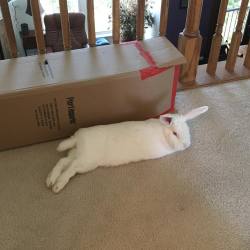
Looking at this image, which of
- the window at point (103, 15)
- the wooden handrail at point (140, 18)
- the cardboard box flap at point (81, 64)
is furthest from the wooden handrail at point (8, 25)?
the window at point (103, 15)

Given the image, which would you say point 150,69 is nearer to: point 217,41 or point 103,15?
point 217,41

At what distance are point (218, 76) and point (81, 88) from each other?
0.87 meters

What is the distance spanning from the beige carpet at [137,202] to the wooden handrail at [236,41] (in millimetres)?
521

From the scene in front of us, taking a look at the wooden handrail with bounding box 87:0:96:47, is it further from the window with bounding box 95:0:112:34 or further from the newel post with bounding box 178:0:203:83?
the window with bounding box 95:0:112:34

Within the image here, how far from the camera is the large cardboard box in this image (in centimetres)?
110

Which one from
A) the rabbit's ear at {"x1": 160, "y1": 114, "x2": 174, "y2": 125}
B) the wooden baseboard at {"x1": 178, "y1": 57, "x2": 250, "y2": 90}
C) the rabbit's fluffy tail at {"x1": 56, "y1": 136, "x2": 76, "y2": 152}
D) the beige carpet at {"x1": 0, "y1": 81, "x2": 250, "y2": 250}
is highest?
the rabbit's ear at {"x1": 160, "y1": 114, "x2": 174, "y2": 125}

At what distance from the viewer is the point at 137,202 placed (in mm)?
1076

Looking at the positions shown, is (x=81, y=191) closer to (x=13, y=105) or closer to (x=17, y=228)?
(x=17, y=228)

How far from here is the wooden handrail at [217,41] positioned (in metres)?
1.46

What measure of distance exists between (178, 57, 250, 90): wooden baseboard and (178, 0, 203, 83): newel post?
40mm

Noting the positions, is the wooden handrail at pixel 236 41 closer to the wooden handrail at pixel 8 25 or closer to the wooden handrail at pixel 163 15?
the wooden handrail at pixel 163 15

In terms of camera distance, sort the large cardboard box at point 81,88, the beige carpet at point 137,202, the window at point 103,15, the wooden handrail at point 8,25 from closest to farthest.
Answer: the beige carpet at point 137,202 < the large cardboard box at point 81,88 < the wooden handrail at point 8,25 < the window at point 103,15

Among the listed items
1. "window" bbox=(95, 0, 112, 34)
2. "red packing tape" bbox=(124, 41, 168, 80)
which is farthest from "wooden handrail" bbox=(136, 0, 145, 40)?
"window" bbox=(95, 0, 112, 34)

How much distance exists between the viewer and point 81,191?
1100 millimetres
